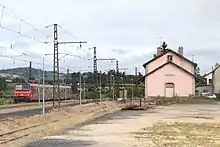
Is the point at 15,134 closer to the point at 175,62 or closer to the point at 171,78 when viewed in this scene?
the point at 171,78

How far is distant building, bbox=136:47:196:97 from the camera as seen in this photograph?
94.5 meters

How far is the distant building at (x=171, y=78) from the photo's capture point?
94.5m

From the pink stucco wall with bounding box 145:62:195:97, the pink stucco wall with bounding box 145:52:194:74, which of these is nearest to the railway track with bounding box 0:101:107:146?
the pink stucco wall with bounding box 145:62:195:97

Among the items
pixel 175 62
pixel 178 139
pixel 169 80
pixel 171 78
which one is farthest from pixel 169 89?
pixel 178 139

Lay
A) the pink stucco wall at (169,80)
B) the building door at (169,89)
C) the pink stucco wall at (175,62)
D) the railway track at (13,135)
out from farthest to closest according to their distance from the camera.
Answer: the pink stucco wall at (175,62)
the building door at (169,89)
the pink stucco wall at (169,80)
the railway track at (13,135)

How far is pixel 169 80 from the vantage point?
95750 millimetres

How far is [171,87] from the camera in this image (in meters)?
95.4

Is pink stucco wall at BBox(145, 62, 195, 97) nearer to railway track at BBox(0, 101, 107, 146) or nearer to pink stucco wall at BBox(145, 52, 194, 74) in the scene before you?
pink stucco wall at BBox(145, 52, 194, 74)

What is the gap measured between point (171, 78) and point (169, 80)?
0.59m

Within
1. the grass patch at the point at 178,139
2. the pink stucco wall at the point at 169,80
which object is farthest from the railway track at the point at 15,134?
the pink stucco wall at the point at 169,80

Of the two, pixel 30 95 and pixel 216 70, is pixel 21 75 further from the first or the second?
pixel 216 70

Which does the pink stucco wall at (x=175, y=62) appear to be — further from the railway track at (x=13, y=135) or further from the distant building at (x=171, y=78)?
the railway track at (x=13, y=135)

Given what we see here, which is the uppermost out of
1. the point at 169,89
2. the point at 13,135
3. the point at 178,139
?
the point at 169,89

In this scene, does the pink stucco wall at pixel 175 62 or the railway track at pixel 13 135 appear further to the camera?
the pink stucco wall at pixel 175 62
